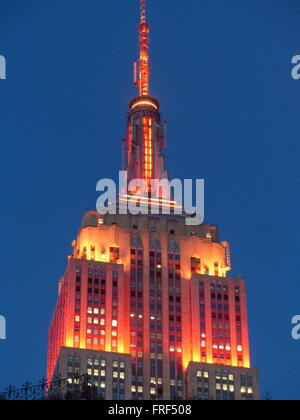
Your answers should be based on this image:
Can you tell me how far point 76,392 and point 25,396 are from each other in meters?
10.1
